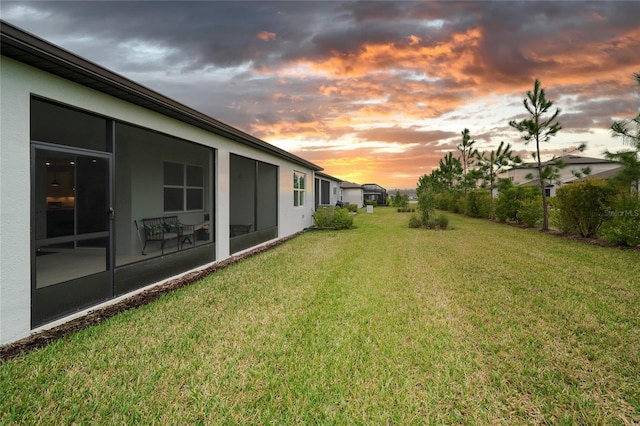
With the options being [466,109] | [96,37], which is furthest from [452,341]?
[466,109]

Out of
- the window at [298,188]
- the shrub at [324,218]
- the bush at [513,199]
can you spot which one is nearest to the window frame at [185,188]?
the window at [298,188]

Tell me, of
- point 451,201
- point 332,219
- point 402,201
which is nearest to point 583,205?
point 332,219

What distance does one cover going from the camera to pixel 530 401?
8.32 feet

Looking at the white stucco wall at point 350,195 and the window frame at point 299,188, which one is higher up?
the white stucco wall at point 350,195

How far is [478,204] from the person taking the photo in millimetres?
22484

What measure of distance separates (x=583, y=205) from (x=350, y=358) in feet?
40.2

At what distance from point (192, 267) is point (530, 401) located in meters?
6.23

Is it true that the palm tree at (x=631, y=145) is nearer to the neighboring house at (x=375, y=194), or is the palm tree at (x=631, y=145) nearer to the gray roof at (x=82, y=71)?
the gray roof at (x=82, y=71)

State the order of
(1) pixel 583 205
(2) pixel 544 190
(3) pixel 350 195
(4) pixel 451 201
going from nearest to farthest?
(1) pixel 583 205 < (2) pixel 544 190 < (4) pixel 451 201 < (3) pixel 350 195

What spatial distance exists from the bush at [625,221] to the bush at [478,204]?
11.3 meters

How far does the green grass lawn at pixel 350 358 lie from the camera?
2.41 metres

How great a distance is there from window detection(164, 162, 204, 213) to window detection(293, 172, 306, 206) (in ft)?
14.2

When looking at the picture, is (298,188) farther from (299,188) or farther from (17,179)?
(17,179)

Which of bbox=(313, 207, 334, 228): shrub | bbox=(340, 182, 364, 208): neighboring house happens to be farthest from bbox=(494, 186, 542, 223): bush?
bbox=(340, 182, 364, 208): neighboring house
